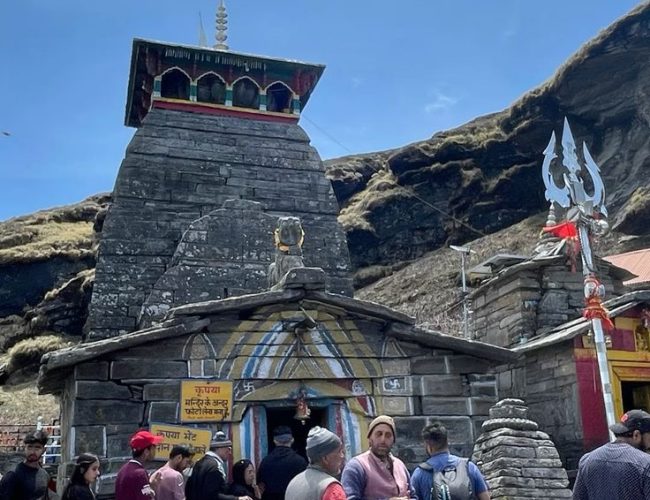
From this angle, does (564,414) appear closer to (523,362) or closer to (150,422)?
(523,362)

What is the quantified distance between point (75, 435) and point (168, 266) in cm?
641

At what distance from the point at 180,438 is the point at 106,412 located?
827 mm

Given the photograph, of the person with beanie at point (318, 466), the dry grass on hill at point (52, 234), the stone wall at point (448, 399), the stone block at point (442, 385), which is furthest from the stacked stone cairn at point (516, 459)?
the dry grass on hill at point (52, 234)

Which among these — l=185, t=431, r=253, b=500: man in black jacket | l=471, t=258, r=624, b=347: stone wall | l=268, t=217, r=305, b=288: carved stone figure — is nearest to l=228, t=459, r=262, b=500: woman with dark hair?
l=185, t=431, r=253, b=500: man in black jacket

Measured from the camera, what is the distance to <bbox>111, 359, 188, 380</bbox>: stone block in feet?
26.9

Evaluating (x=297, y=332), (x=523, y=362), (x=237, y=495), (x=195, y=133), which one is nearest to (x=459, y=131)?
(x=195, y=133)

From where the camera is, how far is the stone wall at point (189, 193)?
46.7 ft

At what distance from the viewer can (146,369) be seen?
327 inches

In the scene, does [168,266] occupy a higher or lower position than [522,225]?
lower

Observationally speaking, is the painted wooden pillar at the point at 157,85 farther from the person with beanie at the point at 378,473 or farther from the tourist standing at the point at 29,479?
the person with beanie at the point at 378,473

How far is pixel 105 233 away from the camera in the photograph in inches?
578

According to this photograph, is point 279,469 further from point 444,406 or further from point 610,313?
point 610,313

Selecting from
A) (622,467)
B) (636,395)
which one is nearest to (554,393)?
(636,395)

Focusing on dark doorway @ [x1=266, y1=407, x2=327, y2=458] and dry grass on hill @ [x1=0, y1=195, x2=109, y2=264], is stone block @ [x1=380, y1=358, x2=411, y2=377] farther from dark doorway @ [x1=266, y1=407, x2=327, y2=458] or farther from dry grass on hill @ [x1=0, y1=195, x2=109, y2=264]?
dry grass on hill @ [x1=0, y1=195, x2=109, y2=264]
